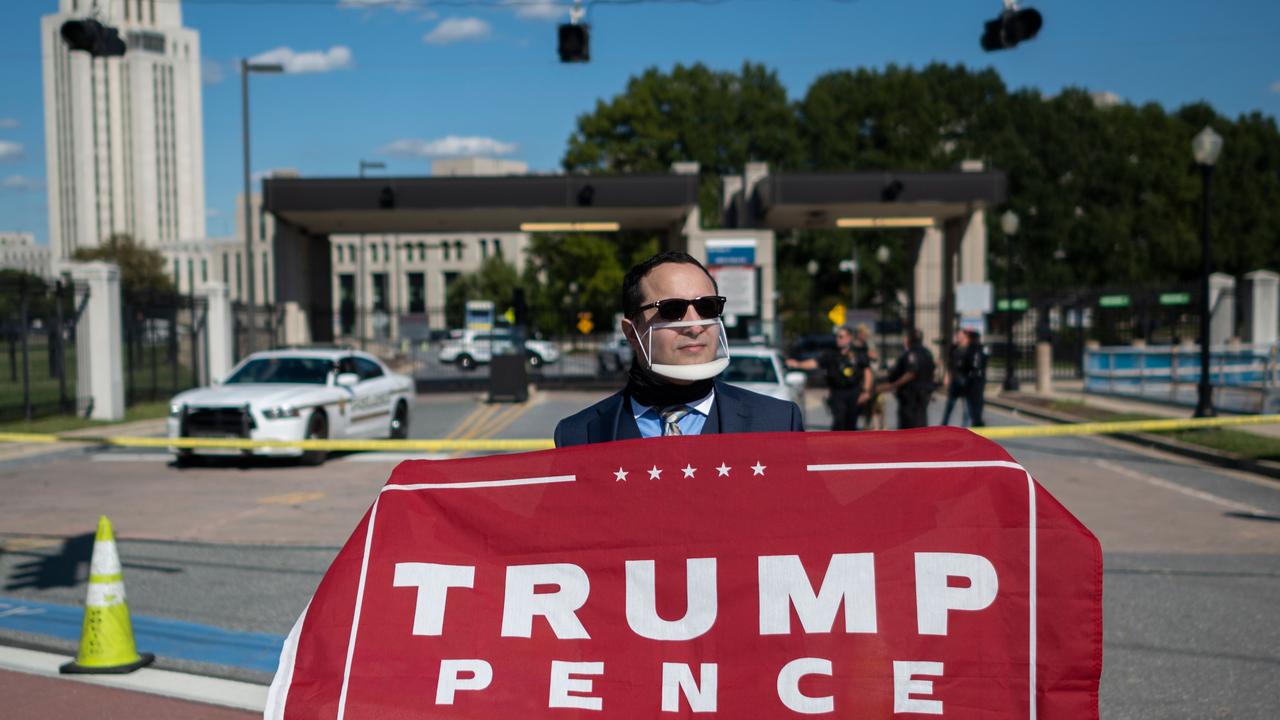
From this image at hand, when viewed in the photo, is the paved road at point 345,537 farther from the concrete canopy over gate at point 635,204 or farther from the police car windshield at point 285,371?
the concrete canopy over gate at point 635,204

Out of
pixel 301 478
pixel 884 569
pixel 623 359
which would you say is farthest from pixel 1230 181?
pixel 884 569

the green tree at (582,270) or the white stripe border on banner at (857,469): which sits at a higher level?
the green tree at (582,270)

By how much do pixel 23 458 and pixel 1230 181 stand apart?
65809 mm

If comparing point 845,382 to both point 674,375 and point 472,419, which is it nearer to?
point 472,419

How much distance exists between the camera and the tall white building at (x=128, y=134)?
177 m

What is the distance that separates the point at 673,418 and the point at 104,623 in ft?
13.3

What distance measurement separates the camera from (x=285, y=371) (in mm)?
17297

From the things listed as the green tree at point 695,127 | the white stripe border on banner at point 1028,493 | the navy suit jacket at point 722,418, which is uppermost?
the green tree at point 695,127

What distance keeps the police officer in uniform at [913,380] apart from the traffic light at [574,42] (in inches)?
248

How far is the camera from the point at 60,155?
183 m

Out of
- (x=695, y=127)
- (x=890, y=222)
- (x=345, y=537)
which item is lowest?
(x=345, y=537)

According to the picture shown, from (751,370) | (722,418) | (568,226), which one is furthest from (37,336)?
(722,418)

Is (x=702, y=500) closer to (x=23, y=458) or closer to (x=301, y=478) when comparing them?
(x=301, y=478)

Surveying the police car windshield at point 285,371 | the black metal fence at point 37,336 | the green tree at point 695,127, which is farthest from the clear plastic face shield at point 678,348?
the green tree at point 695,127
